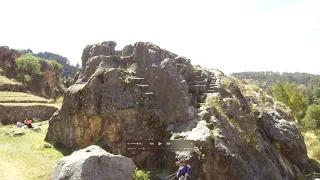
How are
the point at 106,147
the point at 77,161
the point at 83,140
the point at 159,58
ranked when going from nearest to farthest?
A: 1. the point at 77,161
2. the point at 106,147
3. the point at 83,140
4. the point at 159,58

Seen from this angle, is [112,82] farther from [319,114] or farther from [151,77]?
[319,114]

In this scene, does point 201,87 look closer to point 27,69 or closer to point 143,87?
point 143,87

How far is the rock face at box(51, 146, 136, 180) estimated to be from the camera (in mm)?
11289

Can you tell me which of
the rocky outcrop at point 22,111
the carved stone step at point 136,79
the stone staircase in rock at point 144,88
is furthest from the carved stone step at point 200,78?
the rocky outcrop at point 22,111

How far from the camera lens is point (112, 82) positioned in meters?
19.0

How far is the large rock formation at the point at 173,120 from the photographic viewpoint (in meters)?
16.4

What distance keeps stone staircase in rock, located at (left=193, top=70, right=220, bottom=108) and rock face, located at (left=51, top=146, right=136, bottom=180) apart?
7.84 meters

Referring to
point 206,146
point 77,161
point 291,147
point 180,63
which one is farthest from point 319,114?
point 77,161

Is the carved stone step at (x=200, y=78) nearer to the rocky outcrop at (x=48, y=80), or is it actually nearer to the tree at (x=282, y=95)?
the tree at (x=282, y=95)

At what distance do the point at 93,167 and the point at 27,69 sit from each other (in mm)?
61628

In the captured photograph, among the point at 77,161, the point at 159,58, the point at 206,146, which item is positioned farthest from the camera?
the point at 159,58

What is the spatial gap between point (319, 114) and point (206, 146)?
5348 centimetres

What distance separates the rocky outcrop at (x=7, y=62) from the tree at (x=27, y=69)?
1316 millimetres
